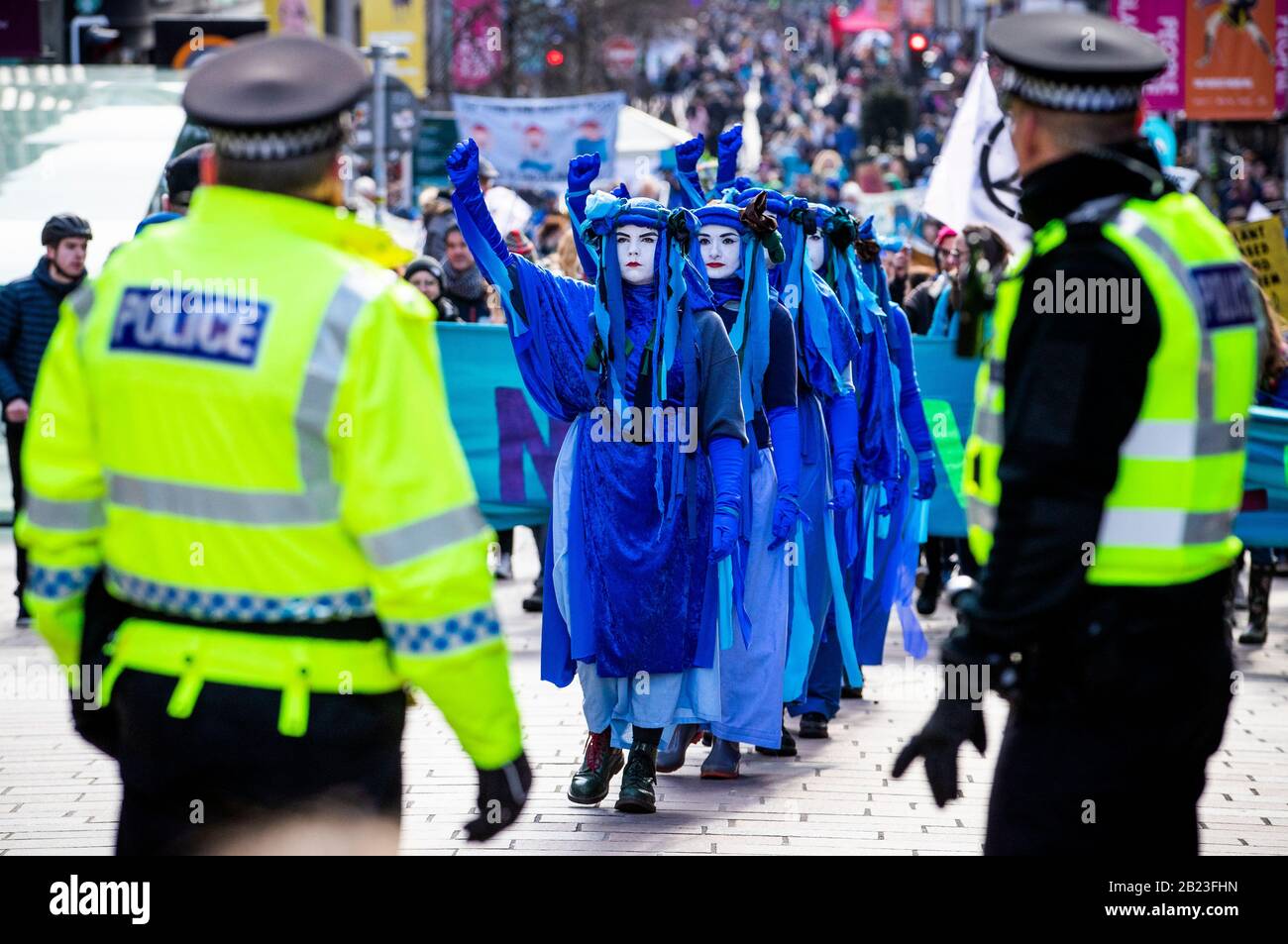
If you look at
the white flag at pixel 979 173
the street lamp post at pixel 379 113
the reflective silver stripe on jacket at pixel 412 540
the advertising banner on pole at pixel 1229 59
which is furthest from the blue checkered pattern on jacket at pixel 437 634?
the advertising banner on pole at pixel 1229 59

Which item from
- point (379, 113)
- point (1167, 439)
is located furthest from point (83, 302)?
point (379, 113)

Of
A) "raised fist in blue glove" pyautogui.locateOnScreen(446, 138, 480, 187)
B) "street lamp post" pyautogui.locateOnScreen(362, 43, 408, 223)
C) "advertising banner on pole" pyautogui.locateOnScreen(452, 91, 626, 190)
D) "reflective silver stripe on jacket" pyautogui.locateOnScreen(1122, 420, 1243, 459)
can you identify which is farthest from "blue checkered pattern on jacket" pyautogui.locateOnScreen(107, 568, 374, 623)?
"advertising banner on pole" pyautogui.locateOnScreen(452, 91, 626, 190)

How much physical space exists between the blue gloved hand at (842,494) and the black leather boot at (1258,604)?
3.09m

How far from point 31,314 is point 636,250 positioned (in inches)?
171

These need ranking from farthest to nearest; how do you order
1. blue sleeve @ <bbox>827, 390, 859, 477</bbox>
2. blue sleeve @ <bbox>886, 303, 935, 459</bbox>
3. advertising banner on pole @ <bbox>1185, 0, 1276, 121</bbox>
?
advertising banner on pole @ <bbox>1185, 0, 1276, 121</bbox>, blue sleeve @ <bbox>886, 303, 935, 459</bbox>, blue sleeve @ <bbox>827, 390, 859, 477</bbox>

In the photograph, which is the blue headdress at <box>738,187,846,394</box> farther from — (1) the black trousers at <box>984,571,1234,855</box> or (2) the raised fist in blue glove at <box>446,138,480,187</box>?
(1) the black trousers at <box>984,571,1234,855</box>

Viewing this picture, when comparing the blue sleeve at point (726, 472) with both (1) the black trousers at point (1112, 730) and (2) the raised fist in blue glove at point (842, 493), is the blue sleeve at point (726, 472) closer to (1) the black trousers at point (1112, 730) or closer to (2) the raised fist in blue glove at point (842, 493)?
(2) the raised fist in blue glove at point (842, 493)

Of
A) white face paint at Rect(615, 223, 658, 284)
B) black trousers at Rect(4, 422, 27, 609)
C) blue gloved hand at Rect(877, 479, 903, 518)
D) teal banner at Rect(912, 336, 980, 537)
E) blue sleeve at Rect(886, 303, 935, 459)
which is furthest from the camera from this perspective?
teal banner at Rect(912, 336, 980, 537)

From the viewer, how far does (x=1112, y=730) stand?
10.8 ft

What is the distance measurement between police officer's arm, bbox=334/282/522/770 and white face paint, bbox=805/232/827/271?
5.02m

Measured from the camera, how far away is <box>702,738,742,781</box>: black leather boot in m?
7.24

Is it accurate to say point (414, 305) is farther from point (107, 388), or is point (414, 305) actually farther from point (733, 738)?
point (733, 738)
